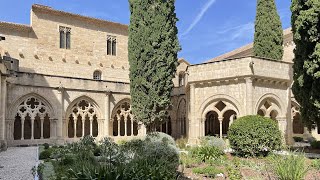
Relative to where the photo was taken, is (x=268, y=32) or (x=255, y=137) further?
(x=268, y=32)

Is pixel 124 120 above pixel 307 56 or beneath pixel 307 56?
beneath

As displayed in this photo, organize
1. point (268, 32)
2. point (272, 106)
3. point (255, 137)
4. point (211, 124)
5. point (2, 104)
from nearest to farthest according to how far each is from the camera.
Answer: point (255, 137), point (2, 104), point (272, 106), point (268, 32), point (211, 124)

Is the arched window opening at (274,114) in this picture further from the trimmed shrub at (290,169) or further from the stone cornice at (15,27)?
the stone cornice at (15,27)

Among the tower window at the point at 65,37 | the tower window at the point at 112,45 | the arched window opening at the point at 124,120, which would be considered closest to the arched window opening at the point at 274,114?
the arched window opening at the point at 124,120

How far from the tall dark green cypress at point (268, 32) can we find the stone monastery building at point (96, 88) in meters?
3.64

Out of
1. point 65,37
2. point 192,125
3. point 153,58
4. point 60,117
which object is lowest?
point 192,125

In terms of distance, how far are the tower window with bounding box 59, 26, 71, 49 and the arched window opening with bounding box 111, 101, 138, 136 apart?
7074mm

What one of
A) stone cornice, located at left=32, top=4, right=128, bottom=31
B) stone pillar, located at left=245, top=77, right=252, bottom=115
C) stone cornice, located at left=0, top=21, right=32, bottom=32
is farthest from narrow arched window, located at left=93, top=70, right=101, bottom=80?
stone pillar, located at left=245, top=77, right=252, bottom=115

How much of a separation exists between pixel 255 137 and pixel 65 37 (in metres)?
18.5

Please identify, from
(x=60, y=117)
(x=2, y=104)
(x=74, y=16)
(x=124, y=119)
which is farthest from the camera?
(x=74, y=16)

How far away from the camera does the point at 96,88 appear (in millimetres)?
22594

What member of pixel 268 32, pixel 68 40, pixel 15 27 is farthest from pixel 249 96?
pixel 15 27

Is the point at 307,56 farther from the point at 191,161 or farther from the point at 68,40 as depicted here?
the point at 68,40

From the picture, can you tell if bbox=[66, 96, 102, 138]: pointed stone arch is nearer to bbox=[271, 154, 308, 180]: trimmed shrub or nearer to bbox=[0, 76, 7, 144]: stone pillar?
bbox=[0, 76, 7, 144]: stone pillar
